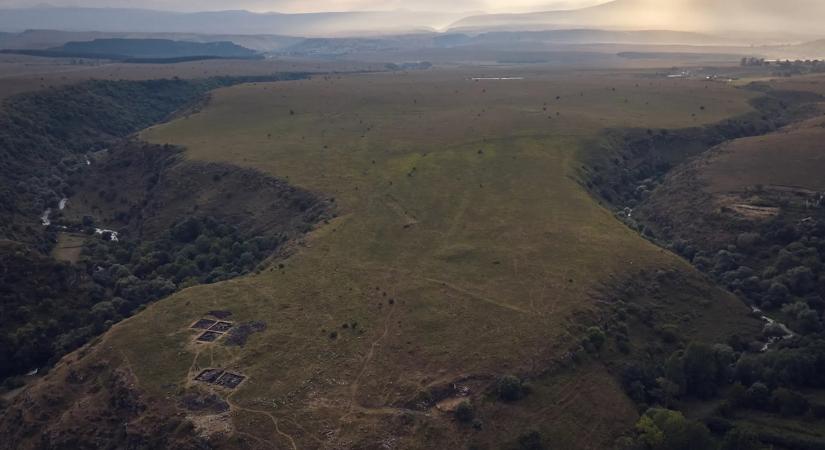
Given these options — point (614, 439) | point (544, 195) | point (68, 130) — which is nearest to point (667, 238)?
point (544, 195)

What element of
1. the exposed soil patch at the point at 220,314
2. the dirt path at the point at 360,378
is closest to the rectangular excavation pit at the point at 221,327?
the exposed soil patch at the point at 220,314

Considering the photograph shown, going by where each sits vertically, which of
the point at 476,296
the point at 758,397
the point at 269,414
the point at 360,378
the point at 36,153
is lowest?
the point at 758,397

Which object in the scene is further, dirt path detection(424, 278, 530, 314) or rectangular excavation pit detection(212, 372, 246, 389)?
dirt path detection(424, 278, 530, 314)

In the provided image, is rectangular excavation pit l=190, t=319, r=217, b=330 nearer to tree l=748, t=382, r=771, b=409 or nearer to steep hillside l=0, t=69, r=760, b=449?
steep hillside l=0, t=69, r=760, b=449

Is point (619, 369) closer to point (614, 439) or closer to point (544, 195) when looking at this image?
point (614, 439)

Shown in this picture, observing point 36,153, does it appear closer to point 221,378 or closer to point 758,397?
point 221,378

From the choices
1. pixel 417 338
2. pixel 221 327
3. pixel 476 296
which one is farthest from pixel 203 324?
pixel 476 296

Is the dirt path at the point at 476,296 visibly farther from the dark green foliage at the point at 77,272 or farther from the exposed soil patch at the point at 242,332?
the dark green foliage at the point at 77,272

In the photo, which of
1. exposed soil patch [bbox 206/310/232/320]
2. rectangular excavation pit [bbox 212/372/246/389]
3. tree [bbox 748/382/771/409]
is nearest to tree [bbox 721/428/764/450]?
tree [bbox 748/382/771/409]
